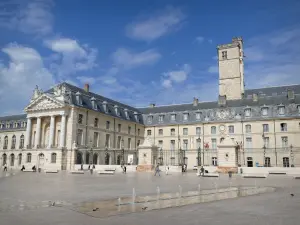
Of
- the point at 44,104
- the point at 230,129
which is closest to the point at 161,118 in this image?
the point at 230,129

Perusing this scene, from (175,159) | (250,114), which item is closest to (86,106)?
(175,159)

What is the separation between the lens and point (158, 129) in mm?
61969

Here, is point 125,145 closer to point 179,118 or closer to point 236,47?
point 179,118

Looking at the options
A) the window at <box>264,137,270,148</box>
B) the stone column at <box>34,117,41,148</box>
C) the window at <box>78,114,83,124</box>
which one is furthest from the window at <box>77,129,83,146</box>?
the window at <box>264,137,270,148</box>

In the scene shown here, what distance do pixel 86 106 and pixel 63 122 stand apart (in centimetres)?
520

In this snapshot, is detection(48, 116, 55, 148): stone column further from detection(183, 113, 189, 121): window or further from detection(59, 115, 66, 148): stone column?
detection(183, 113, 189, 121): window

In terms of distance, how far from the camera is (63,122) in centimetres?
4559

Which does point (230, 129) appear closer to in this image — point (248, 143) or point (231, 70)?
point (248, 143)

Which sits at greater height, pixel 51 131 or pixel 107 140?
pixel 51 131

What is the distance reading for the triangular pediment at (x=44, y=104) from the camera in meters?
47.0

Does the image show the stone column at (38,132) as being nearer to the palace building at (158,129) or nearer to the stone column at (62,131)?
the palace building at (158,129)

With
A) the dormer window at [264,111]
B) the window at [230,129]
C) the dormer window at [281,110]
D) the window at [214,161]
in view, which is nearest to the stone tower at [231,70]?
the dormer window at [264,111]

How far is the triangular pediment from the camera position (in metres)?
47.0

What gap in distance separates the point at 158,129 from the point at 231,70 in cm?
2181
